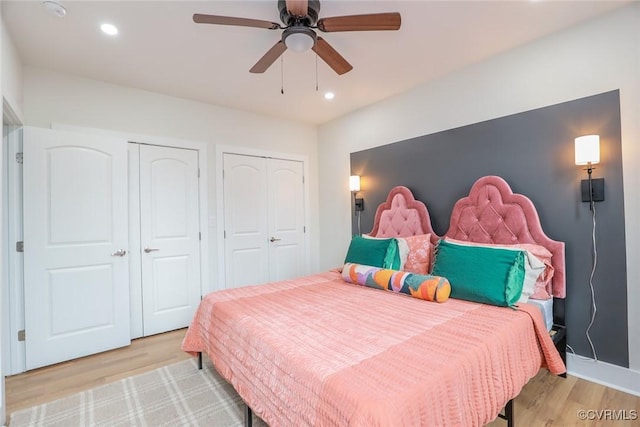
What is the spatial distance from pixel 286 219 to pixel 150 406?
273 cm

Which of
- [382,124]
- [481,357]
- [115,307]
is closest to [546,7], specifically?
[382,124]

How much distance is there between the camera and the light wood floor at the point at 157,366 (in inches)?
72.2

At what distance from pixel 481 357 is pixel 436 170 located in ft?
6.82

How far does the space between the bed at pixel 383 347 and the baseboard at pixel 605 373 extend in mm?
525

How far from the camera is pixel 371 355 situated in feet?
4.45

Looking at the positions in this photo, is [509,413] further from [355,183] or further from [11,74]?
Result: [11,74]

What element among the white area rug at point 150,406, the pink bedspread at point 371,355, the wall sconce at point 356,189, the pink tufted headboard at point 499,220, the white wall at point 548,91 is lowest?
the white area rug at point 150,406

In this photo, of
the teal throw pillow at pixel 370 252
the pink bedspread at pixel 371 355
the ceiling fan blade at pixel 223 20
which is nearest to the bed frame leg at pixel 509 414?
the pink bedspread at pixel 371 355

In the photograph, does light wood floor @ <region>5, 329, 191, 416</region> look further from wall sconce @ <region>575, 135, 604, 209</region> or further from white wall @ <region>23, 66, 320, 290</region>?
wall sconce @ <region>575, 135, 604, 209</region>

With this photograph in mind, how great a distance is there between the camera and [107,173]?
2.94 metres

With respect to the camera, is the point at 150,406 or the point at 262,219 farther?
the point at 262,219

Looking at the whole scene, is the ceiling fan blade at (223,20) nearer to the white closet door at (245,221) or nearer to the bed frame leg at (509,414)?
the white closet door at (245,221)

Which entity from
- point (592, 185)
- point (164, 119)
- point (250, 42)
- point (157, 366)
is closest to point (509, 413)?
point (592, 185)

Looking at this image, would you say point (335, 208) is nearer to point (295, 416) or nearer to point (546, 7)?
point (546, 7)
